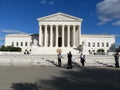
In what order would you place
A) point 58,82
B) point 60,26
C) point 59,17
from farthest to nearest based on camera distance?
point 60,26
point 59,17
point 58,82

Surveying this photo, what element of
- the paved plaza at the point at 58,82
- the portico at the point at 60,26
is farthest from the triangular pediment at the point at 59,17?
the paved plaza at the point at 58,82

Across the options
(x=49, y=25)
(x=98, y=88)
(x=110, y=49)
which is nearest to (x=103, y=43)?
(x=110, y=49)

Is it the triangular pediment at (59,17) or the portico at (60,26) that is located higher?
the triangular pediment at (59,17)

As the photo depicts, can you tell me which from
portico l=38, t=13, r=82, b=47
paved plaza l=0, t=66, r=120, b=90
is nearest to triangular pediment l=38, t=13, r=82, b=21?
portico l=38, t=13, r=82, b=47

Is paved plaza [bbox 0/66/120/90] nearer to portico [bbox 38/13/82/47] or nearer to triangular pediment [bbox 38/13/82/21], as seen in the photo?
portico [bbox 38/13/82/47]

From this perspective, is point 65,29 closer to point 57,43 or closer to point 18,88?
point 57,43

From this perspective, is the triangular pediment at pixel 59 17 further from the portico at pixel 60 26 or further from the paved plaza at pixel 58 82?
the paved plaza at pixel 58 82

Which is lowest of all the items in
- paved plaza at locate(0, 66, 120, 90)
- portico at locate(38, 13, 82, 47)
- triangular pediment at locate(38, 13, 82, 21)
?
paved plaza at locate(0, 66, 120, 90)

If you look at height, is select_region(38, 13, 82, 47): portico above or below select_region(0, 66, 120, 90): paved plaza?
above

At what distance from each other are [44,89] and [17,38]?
98.3m

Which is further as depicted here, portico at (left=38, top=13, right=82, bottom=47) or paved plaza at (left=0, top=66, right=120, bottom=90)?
portico at (left=38, top=13, right=82, bottom=47)

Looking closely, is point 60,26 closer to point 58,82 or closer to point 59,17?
point 59,17

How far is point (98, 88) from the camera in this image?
10852 mm

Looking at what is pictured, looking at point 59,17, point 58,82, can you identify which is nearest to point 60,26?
point 59,17
